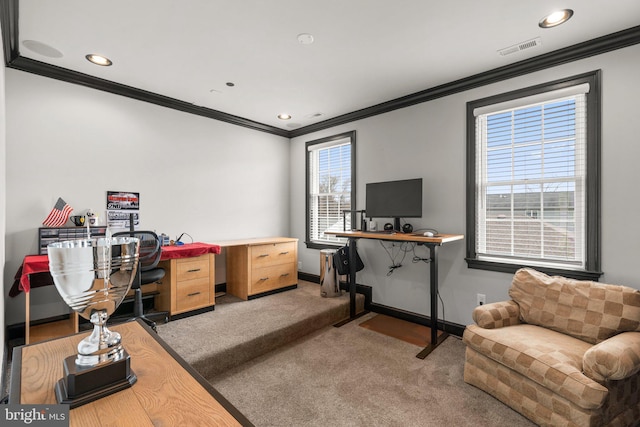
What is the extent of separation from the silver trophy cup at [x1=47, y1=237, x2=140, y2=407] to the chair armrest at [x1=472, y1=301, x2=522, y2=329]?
7.61 ft

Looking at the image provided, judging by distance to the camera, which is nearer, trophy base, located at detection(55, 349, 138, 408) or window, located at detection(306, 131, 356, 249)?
trophy base, located at detection(55, 349, 138, 408)

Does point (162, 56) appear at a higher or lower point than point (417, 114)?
higher

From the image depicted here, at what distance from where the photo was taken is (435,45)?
8.25 ft

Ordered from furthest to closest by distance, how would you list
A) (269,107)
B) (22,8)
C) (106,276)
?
(269,107) < (22,8) < (106,276)

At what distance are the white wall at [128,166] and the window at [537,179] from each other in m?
3.04

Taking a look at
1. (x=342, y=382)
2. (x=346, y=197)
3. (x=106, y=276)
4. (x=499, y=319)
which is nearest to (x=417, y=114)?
(x=346, y=197)

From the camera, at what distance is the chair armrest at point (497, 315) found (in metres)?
2.29

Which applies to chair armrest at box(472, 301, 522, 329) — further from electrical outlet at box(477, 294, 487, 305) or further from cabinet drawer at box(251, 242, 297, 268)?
cabinet drawer at box(251, 242, 297, 268)

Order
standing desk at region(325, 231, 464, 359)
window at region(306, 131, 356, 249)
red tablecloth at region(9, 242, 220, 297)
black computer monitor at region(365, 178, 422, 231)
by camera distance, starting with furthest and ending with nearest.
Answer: window at region(306, 131, 356, 249)
black computer monitor at region(365, 178, 422, 231)
standing desk at region(325, 231, 464, 359)
red tablecloth at region(9, 242, 220, 297)

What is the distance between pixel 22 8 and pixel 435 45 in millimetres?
3033

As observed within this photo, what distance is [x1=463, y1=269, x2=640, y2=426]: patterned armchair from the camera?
5.46 ft

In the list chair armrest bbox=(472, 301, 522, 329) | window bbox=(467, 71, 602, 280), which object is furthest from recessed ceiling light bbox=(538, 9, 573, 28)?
chair armrest bbox=(472, 301, 522, 329)

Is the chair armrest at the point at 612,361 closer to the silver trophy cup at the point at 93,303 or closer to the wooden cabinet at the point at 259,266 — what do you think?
the silver trophy cup at the point at 93,303

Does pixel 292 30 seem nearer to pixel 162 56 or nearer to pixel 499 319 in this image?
pixel 162 56
